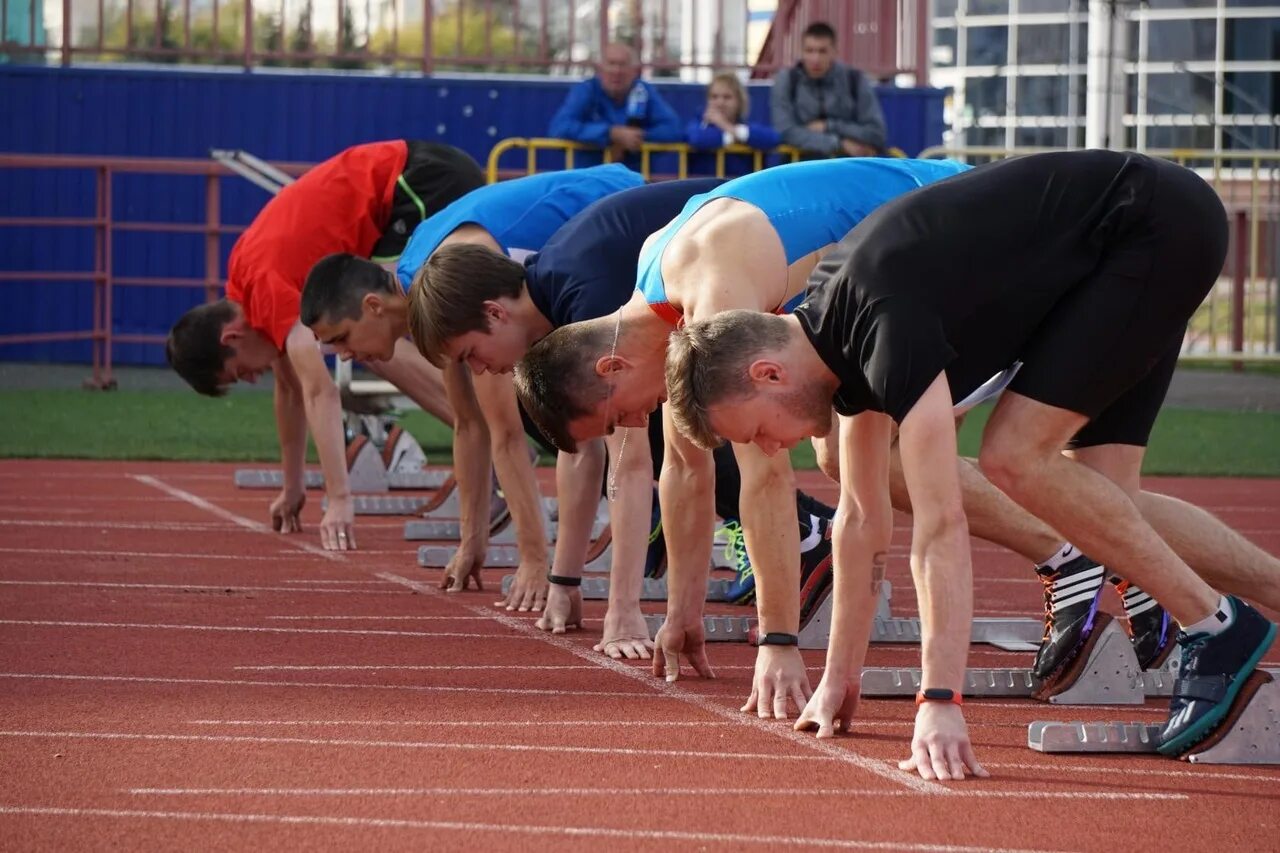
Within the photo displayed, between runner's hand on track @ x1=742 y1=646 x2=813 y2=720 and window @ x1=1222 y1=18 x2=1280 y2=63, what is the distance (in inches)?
1077

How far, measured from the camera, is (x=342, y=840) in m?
3.71

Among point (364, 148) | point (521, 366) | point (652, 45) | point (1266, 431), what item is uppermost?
point (652, 45)

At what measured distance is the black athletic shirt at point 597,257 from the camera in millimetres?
5500

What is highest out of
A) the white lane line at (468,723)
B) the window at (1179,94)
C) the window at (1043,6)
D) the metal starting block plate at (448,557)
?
the window at (1043,6)

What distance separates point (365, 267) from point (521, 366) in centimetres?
195

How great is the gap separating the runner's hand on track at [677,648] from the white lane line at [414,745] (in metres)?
0.87

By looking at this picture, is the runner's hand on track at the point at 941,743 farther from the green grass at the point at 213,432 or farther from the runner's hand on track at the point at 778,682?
the green grass at the point at 213,432

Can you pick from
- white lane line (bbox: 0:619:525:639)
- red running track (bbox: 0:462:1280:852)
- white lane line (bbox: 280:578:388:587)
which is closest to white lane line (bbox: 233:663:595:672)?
red running track (bbox: 0:462:1280:852)

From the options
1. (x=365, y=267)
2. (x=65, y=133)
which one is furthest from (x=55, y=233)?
(x=365, y=267)

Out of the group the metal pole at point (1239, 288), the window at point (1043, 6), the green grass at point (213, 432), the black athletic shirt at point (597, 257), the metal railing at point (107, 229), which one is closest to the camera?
the black athletic shirt at point (597, 257)

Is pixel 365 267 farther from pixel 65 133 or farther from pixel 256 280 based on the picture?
pixel 65 133

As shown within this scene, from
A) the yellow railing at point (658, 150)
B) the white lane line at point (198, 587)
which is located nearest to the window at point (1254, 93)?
the yellow railing at point (658, 150)

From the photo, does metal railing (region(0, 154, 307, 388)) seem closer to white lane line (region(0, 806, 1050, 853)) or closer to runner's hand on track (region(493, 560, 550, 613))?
runner's hand on track (region(493, 560, 550, 613))

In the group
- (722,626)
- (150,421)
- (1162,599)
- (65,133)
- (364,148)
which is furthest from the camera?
(65,133)
